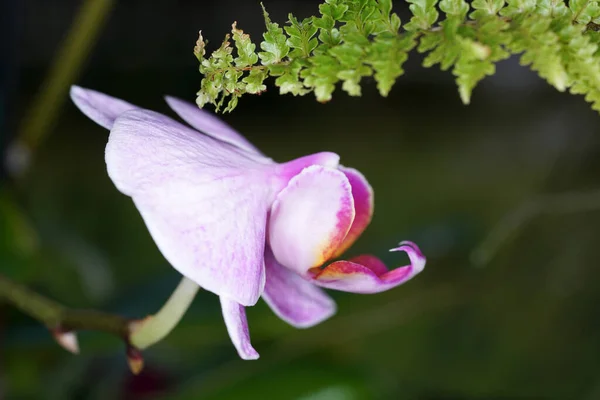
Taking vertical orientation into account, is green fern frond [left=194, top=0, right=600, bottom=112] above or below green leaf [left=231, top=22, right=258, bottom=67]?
above

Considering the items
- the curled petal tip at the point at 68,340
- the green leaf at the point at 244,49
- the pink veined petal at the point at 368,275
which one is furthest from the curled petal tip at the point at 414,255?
the curled petal tip at the point at 68,340

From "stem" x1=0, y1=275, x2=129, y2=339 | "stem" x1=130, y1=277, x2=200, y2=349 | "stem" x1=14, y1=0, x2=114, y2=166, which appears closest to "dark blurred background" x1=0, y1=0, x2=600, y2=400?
"stem" x1=14, y1=0, x2=114, y2=166

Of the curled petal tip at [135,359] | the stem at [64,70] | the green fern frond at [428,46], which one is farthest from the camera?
the stem at [64,70]

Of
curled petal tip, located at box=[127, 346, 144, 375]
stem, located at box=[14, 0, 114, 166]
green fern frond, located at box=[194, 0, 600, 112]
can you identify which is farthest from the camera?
stem, located at box=[14, 0, 114, 166]

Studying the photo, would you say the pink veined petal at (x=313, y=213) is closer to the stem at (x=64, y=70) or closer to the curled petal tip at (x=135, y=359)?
the curled petal tip at (x=135, y=359)

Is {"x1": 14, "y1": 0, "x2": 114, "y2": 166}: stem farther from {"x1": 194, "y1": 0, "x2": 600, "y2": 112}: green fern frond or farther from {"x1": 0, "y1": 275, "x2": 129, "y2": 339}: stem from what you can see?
{"x1": 194, "y1": 0, "x2": 600, "y2": 112}: green fern frond

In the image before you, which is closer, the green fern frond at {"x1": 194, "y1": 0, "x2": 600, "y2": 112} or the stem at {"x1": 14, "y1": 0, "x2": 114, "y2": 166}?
the green fern frond at {"x1": 194, "y1": 0, "x2": 600, "y2": 112}

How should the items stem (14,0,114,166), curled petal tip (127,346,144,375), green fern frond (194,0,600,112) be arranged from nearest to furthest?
1. green fern frond (194,0,600,112)
2. curled petal tip (127,346,144,375)
3. stem (14,0,114,166)
